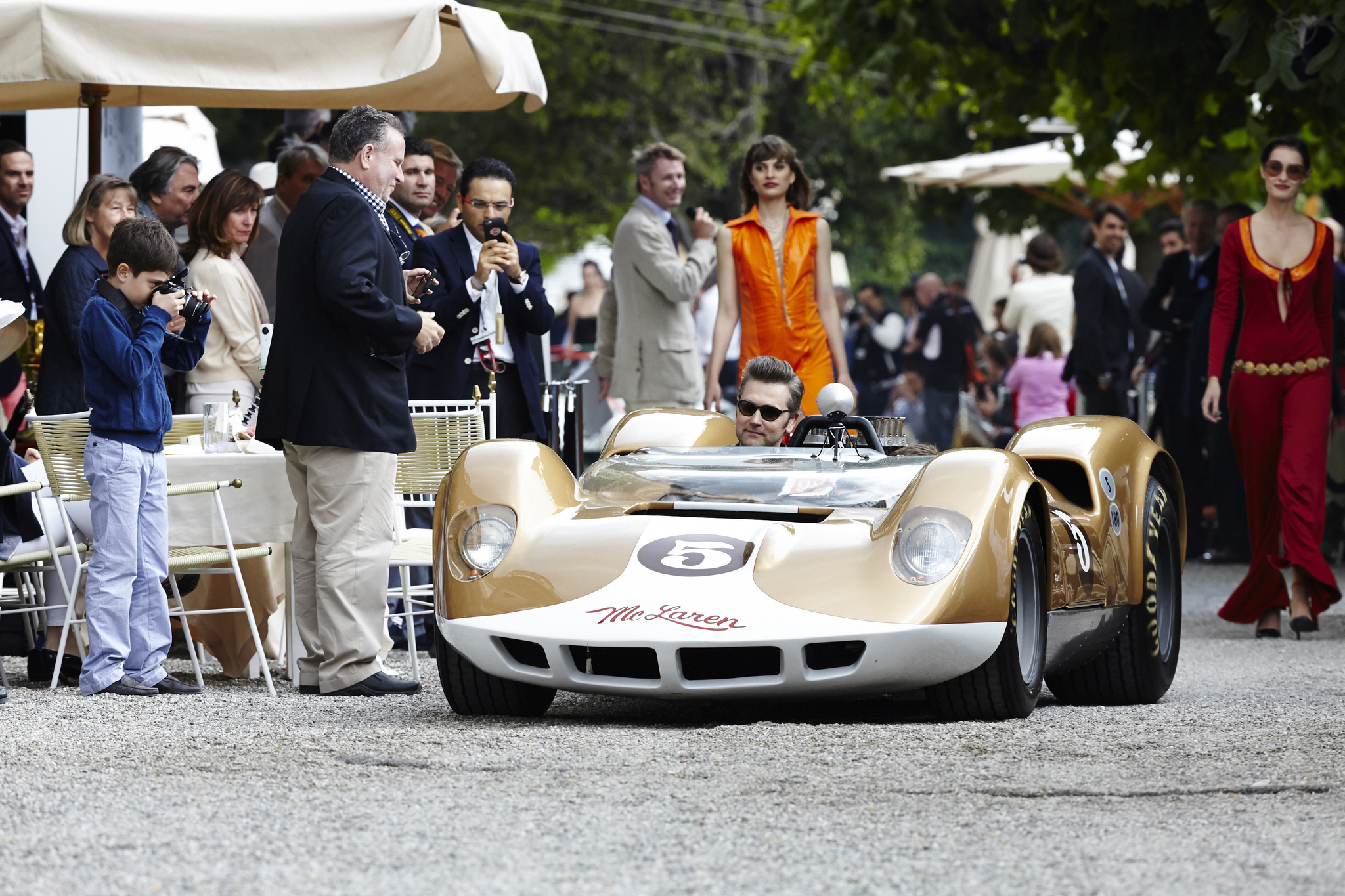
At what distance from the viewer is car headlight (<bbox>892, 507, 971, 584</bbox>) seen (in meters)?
4.89

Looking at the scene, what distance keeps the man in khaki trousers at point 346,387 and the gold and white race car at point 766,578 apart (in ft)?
1.62

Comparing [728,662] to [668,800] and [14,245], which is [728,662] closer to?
[668,800]

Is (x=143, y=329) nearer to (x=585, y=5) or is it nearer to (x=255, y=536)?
(x=255, y=536)

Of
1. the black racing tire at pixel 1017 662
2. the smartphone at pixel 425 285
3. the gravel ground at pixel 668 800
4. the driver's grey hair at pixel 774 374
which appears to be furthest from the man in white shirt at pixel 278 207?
the black racing tire at pixel 1017 662

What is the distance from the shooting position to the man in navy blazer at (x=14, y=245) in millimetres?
8430

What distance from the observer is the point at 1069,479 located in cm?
589

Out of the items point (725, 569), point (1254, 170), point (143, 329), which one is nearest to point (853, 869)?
point (725, 569)

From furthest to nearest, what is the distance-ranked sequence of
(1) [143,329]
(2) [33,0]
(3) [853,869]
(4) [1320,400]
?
(4) [1320,400]
(2) [33,0]
(1) [143,329]
(3) [853,869]

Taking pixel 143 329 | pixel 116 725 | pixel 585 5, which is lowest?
pixel 116 725

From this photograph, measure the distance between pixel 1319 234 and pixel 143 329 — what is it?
4.90 m

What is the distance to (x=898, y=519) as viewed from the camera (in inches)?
197

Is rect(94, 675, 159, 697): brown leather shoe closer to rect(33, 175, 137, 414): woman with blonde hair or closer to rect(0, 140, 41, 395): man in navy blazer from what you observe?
rect(33, 175, 137, 414): woman with blonde hair

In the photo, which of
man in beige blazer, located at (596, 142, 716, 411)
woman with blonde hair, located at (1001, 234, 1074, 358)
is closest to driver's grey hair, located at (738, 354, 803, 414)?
man in beige blazer, located at (596, 142, 716, 411)

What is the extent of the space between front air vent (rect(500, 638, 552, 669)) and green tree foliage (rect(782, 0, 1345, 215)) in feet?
16.3
